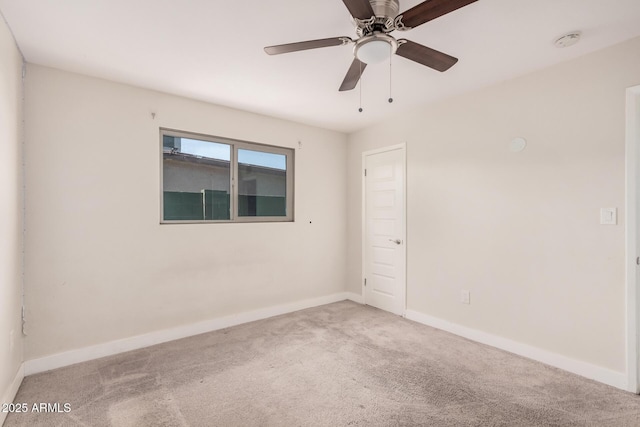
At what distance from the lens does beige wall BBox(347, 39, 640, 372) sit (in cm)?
229

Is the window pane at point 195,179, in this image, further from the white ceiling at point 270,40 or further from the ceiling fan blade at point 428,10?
the ceiling fan blade at point 428,10

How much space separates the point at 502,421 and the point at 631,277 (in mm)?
1395

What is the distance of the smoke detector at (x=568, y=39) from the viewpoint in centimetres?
208

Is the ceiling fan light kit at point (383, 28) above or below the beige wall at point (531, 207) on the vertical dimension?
above

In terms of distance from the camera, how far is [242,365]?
2.56m

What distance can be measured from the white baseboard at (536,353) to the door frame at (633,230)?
0.10m

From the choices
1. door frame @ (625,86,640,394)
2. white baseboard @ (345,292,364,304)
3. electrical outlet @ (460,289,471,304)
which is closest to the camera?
door frame @ (625,86,640,394)

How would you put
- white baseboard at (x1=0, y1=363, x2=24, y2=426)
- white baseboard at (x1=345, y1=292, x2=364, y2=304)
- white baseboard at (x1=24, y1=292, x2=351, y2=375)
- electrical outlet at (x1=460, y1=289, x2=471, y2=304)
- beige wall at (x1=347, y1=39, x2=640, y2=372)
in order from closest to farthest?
1. white baseboard at (x1=0, y1=363, x2=24, y2=426)
2. beige wall at (x1=347, y1=39, x2=640, y2=372)
3. white baseboard at (x1=24, y1=292, x2=351, y2=375)
4. electrical outlet at (x1=460, y1=289, x2=471, y2=304)
5. white baseboard at (x1=345, y1=292, x2=364, y2=304)

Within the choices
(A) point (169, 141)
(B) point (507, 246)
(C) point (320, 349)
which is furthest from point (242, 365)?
(B) point (507, 246)

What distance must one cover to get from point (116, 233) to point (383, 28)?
2.73m

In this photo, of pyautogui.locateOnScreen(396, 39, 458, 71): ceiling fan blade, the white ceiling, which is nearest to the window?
the white ceiling

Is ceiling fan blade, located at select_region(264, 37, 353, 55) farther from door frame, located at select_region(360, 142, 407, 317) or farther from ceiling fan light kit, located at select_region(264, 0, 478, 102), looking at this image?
door frame, located at select_region(360, 142, 407, 317)

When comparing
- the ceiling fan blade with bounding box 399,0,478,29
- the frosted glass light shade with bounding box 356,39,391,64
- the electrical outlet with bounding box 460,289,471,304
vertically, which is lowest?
the electrical outlet with bounding box 460,289,471,304

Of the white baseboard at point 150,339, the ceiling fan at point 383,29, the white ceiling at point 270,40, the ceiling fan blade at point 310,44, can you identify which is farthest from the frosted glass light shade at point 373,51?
the white baseboard at point 150,339
